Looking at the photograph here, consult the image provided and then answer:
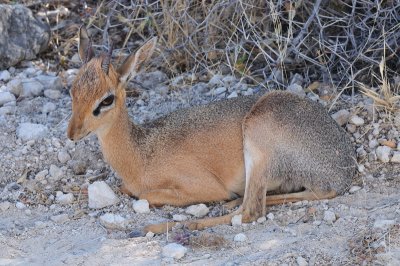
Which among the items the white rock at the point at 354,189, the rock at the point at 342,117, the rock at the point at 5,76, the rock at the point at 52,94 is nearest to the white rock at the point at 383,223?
the white rock at the point at 354,189

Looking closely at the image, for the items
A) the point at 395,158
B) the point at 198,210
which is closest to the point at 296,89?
the point at 395,158

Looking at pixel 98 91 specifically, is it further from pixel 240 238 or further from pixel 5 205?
pixel 240 238

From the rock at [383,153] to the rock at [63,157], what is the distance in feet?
9.56

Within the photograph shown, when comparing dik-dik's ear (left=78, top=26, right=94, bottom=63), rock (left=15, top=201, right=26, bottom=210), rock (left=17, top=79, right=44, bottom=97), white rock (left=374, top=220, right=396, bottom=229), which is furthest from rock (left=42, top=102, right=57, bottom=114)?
white rock (left=374, top=220, right=396, bottom=229)

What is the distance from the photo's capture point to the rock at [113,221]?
6.59 m

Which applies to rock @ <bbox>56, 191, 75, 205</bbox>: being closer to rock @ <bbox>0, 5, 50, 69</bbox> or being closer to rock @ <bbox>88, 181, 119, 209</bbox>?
rock @ <bbox>88, 181, 119, 209</bbox>

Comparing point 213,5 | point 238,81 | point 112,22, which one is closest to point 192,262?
point 238,81

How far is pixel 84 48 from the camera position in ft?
23.6

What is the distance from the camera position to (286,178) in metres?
6.94

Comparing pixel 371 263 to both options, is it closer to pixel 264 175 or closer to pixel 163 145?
pixel 264 175

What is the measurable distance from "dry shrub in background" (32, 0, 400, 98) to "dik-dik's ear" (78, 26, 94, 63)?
172 cm

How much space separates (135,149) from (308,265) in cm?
212

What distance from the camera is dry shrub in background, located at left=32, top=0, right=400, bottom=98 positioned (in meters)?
8.23

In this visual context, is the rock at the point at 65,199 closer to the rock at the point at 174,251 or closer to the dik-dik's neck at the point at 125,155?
the dik-dik's neck at the point at 125,155
